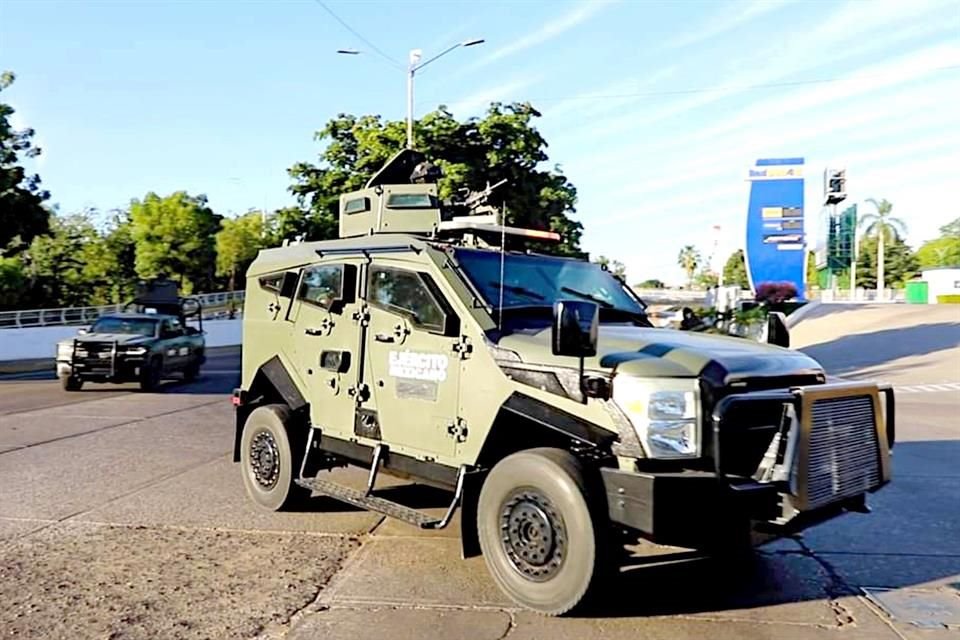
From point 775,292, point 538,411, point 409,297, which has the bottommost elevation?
point 538,411

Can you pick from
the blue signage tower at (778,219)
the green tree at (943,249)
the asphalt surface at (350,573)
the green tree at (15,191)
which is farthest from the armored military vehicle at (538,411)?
the green tree at (943,249)

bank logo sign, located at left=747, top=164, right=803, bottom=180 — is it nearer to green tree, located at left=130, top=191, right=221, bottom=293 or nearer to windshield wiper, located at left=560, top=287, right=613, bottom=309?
green tree, located at left=130, top=191, right=221, bottom=293

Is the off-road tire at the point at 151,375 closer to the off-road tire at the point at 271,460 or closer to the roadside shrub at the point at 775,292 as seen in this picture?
the off-road tire at the point at 271,460

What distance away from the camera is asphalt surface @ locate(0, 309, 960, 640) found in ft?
15.0

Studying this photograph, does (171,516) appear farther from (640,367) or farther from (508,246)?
(640,367)

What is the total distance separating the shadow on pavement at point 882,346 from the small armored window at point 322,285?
1964cm

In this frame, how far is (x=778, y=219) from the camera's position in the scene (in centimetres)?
4522

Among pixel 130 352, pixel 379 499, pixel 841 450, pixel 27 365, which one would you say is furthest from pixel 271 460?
pixel 27 365

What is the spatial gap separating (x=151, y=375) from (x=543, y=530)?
49.1 feet

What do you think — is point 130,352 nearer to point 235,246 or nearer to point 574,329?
point 574,329

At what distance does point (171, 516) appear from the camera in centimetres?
689

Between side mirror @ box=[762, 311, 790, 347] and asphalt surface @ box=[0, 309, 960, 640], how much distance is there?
1.53 meters

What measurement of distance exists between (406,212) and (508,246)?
109 centimetres

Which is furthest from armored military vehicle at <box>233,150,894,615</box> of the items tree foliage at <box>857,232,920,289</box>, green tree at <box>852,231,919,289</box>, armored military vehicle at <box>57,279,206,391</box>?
tree foliage at <box>857,232,920,289</box>
